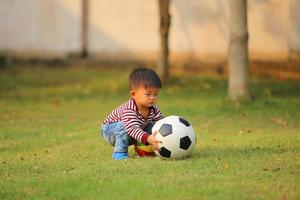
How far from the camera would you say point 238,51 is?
47.4ft

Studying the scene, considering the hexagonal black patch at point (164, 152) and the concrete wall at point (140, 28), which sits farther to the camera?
the concrete wall at point (140, 28)

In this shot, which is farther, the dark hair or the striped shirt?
the dark hair

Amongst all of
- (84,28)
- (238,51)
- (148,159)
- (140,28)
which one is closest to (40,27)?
(84,28)

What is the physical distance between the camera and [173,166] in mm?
8406

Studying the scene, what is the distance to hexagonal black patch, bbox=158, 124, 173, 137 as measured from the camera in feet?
28.7

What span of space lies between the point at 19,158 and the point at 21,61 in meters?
13.1

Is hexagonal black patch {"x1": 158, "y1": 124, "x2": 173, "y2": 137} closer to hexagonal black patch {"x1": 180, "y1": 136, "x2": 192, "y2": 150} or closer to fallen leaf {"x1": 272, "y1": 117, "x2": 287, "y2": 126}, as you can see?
hexagonal black patch {"x1": 180, "y1": 136, "x2": 192, "y2": 150}

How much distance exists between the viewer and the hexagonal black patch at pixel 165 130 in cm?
876

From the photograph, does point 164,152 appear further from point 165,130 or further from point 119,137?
point 119,137

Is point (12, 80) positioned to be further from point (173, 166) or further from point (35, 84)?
point (173, 166)

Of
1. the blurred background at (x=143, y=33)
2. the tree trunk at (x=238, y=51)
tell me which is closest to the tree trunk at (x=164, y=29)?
the blurred background at (x=143, y=33)

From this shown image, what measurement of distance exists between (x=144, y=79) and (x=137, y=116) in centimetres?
43

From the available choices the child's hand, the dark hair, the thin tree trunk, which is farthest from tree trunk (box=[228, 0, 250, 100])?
the thin tree trunk

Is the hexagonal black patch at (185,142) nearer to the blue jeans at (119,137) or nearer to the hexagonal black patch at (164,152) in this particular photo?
the hexagonal black patch at (164,152)
